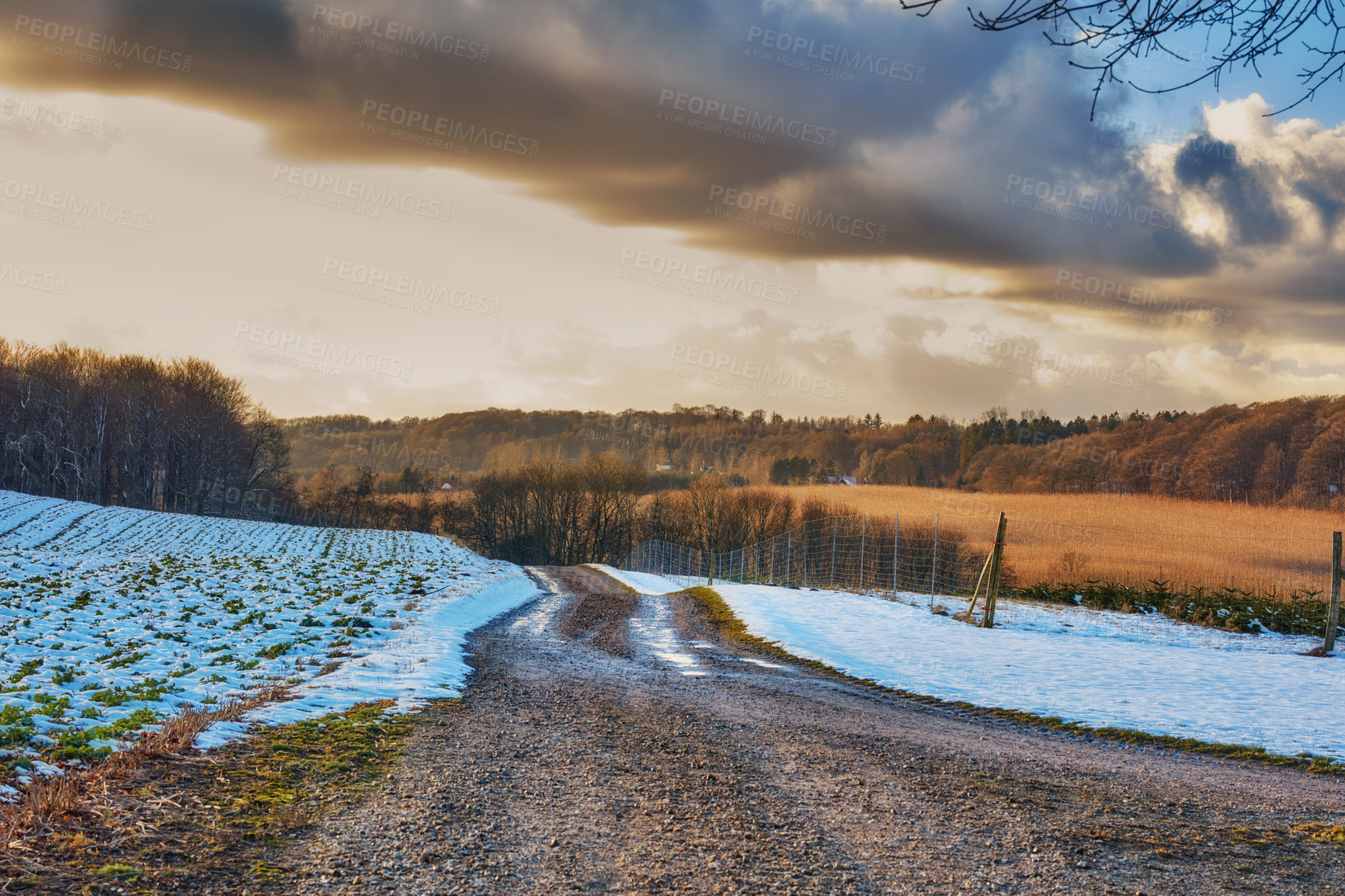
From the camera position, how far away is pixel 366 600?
15.3 meters

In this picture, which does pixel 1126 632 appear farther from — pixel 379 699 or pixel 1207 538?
pixel 379 699

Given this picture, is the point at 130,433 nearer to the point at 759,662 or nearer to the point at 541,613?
the point at 541,613

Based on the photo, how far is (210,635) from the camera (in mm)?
10930

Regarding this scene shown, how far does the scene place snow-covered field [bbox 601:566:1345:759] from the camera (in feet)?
25.0

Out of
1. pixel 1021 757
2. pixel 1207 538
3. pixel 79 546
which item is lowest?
pixel 79 546

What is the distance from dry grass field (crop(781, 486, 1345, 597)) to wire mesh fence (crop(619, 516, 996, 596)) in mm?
901

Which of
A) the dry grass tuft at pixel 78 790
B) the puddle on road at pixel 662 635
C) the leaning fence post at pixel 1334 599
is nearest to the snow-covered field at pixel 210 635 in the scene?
the dry grass tuft at pixel 78 790

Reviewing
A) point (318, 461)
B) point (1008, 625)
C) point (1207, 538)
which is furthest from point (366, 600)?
point (318, 461)

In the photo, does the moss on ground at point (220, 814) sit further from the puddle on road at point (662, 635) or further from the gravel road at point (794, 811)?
the puddle on road at point (662, 635)

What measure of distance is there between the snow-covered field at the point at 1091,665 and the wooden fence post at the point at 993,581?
29cm

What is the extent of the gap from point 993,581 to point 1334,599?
4.83 m

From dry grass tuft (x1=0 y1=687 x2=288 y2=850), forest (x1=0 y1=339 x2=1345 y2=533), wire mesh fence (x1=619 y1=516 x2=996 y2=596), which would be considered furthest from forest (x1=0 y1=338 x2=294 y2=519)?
dry grass tuft (x1=0 y1=687 x2=288 y2=850)

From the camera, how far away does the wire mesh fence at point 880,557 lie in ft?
72.8

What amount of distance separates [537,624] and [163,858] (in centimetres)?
1206
